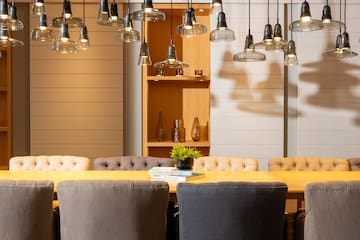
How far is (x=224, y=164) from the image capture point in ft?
12.3

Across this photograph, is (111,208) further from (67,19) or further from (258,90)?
(258,90)

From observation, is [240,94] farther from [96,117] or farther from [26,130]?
[26,130]

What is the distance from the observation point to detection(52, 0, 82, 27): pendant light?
129 inches

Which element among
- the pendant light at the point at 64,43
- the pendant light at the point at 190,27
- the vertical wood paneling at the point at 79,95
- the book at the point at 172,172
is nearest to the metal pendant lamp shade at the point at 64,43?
the pendant light at the point at 64,43

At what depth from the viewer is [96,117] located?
493cm

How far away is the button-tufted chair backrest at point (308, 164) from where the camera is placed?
12.3 ft

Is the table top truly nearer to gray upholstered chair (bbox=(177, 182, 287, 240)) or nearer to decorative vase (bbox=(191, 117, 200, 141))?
gray upholstered chair (bbox=(177, 182, 287, 240))

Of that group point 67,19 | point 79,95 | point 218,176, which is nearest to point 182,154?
point 218,176

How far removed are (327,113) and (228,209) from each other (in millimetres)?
3012

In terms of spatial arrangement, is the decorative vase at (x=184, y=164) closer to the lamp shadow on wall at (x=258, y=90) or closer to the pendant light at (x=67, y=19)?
the pendant light at (x=67, y=19)

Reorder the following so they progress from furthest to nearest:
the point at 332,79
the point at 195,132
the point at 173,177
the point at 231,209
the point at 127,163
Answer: the point at 195,132 → the point at 332,79 → the point at 127,163 → the point at 173,177 → the point at 231,209

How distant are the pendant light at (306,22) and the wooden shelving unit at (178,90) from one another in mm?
1915

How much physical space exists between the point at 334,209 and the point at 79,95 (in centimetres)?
332

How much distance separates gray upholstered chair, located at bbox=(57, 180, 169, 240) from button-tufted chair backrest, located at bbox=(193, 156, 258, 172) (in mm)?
1433
